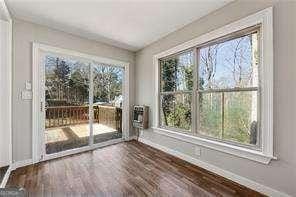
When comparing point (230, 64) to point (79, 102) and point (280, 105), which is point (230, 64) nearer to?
point (280, 105)

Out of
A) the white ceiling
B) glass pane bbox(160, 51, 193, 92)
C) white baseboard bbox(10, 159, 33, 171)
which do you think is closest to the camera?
the white ceiling

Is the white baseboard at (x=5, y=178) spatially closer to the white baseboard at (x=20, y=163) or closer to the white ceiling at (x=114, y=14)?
the white baseboard at (x=20, y=163)

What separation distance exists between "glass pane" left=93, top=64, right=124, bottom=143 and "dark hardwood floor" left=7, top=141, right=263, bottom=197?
93 centimetres

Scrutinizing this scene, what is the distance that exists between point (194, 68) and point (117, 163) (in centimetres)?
214

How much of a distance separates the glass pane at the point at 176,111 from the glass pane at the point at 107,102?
1238 millimetres

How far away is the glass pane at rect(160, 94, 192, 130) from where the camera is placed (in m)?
3.41

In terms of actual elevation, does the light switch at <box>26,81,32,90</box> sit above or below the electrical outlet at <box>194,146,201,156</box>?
above

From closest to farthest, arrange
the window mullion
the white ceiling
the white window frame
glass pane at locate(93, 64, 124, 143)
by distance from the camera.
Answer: the white window frame, the white ceiling, the window mullion, glass pane at locate(93, 64, 124, 143)

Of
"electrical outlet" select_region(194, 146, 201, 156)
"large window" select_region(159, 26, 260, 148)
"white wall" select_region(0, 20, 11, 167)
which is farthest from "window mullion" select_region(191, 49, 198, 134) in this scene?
"white wall" select_region(0, 20, 11, 167)

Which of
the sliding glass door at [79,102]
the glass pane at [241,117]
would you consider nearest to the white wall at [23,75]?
the sliding glass door at [79,102]

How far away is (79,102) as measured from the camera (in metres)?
Result: 3.86

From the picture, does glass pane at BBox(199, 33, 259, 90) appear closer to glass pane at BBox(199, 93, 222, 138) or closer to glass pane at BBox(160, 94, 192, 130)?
glass pane at BBox(199, 93, 222, 138)

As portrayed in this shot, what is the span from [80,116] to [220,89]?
9.31 feet

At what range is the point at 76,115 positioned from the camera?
3.83m
